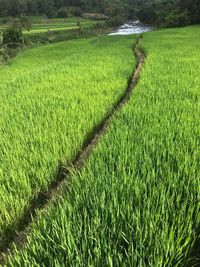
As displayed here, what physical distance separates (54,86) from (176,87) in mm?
2398

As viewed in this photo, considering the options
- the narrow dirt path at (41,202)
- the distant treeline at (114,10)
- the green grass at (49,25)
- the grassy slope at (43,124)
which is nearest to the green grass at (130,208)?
the narrow dirt path at (41,202)

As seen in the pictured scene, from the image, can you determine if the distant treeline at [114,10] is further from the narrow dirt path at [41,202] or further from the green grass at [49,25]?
the narrow dirt path at [41,202]

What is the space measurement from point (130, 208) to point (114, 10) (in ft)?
318

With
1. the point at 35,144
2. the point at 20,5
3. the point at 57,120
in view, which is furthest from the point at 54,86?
the point at 20,5

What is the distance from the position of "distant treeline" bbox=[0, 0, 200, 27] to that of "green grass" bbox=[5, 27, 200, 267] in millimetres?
31800

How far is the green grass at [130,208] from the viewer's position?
1504 millimetres

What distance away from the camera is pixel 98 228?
1.64 meters

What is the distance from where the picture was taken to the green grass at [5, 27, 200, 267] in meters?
1.50

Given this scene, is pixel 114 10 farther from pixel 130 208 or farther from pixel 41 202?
pixel 130 208

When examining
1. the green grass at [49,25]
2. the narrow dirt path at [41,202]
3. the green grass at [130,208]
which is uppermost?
the green grass at [49,25]

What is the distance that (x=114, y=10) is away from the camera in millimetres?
90625

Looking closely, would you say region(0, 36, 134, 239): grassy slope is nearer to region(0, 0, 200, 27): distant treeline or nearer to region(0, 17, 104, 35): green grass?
region(0, 0, 200, 27): distant treeline

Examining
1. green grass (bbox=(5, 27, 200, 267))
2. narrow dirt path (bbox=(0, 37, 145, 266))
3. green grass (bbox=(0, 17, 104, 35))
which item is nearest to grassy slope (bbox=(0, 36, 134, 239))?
narrow dirt path (bbox=(0, 37, 145, 266))

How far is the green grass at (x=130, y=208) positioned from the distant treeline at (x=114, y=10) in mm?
31800
